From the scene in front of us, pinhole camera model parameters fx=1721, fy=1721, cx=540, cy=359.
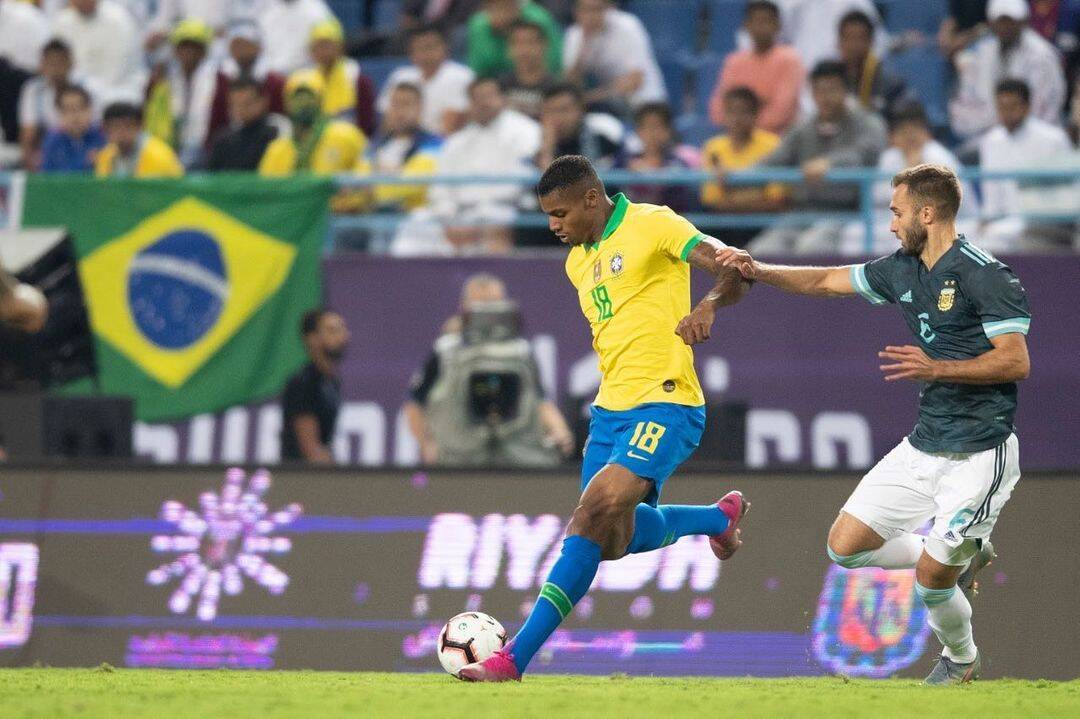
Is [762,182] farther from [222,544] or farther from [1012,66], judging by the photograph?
[222,544]

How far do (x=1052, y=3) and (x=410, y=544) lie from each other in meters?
8.44

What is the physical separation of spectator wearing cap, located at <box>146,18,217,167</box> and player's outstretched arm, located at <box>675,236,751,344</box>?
9377mm

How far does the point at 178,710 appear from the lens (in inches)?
247

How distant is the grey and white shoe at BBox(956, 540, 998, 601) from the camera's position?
7.93 m

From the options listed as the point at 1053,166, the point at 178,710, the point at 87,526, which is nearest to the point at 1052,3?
the point at 1053,166

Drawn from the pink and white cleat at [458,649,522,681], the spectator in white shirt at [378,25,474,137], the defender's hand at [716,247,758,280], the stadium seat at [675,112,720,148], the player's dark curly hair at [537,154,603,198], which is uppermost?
the spectator in white shirt at [378,25,474,137]

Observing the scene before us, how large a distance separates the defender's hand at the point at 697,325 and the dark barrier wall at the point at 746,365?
5932 mm

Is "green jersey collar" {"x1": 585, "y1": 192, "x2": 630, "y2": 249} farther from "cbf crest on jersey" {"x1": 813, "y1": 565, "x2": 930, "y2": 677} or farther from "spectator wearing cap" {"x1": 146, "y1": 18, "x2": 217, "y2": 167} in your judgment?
"spectator wearing cap" {"x1": 146, "y1": 18, "x2": 217, "y2": 167}

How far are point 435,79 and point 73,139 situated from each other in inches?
131

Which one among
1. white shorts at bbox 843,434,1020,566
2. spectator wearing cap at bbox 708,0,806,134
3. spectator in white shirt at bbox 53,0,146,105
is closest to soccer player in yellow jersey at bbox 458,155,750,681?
white shorts at bbox 843,434,1020,566

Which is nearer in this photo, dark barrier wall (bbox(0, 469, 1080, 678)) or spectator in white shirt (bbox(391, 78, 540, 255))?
dark barrier wall (bbox(0, 469, 1080, 678))

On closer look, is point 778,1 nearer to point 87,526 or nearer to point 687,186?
point 687,186

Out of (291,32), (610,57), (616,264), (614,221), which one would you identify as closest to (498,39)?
(610,57)

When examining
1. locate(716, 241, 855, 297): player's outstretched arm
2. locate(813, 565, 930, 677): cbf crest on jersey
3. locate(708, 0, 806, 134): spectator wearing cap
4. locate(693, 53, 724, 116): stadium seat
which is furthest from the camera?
locate(693, 53, 724, 116): stadium seat
